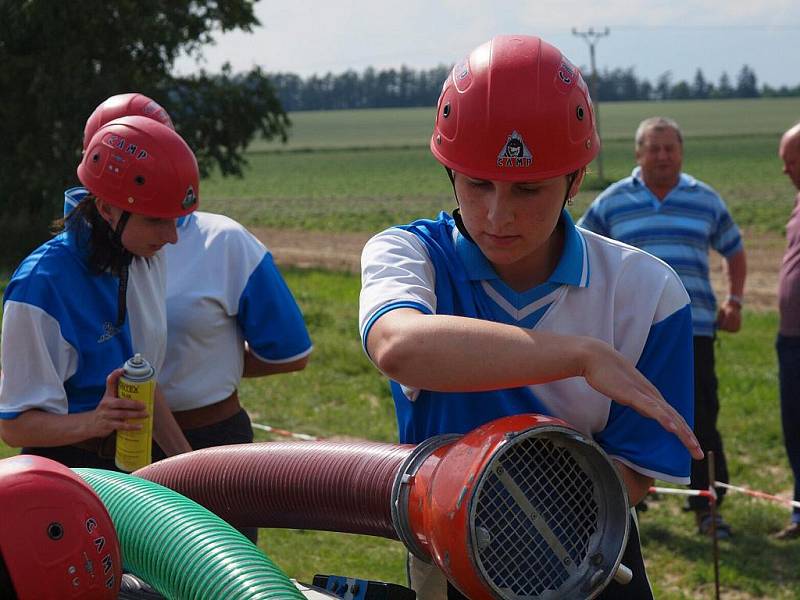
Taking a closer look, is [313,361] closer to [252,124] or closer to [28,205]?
[252,124]

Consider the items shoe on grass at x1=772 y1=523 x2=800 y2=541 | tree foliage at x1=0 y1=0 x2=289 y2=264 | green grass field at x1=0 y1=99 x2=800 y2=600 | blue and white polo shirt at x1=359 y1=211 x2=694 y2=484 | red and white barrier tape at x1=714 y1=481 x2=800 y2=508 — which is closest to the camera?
blue and white polo shirt at x1=359 y1=211 x2=694 y2=484

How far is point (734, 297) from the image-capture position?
27.0ft

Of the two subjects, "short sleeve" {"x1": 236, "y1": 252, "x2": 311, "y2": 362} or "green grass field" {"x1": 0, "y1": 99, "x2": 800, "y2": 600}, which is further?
"green grass field" {"x1": 0, "y1": 99, "x2": 800, "y2": 600}

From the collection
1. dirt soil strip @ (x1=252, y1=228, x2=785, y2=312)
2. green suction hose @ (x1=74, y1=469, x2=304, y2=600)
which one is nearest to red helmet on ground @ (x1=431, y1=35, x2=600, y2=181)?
green suction hose @ (x1=74, y1=469, x2=304, y2=600)

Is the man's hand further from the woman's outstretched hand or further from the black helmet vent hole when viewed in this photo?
the black helmet vent hole

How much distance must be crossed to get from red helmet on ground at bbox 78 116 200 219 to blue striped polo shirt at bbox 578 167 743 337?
14.5ft

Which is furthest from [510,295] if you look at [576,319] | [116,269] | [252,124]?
[252,124]

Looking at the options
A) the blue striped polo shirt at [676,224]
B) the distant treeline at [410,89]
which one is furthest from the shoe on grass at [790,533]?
the distant treeline at [410,89]

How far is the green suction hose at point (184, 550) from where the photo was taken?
6.44 feet

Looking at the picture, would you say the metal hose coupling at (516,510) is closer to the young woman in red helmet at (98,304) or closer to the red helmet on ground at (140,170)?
the young woman in red helmet at (98,304)

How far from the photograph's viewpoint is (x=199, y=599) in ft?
6.54

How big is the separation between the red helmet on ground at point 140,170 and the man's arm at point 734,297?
209 inches

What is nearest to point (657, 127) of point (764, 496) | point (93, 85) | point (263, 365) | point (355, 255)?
point (764, 496)

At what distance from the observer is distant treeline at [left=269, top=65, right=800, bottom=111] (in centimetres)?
15675
